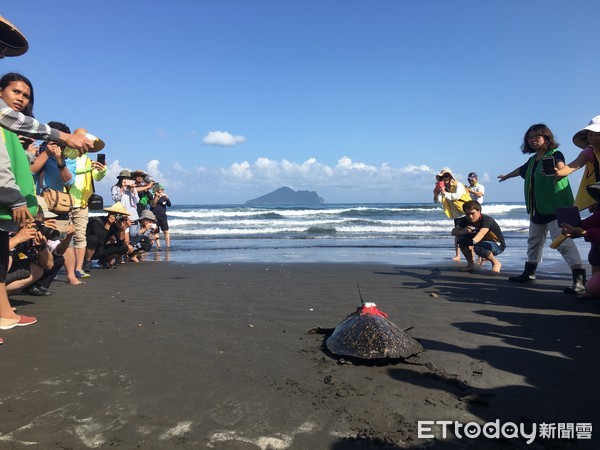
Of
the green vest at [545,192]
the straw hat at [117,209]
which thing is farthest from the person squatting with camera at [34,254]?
the green vest at [545,192]

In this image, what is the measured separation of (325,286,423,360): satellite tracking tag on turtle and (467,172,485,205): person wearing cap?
6.13m

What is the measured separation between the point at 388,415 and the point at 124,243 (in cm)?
699

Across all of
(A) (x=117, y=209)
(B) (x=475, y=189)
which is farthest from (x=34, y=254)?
(B) (x=475, y=189)

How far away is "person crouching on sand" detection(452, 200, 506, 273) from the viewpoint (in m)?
6.69

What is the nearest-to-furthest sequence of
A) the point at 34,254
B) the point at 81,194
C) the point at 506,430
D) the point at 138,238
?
the point at 506,430
the point at 34,254
the point at 81,194
the point at 138,238

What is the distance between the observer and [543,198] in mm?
5273

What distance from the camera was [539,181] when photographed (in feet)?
17.5

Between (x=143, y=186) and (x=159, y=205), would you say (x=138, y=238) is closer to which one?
(x=143, y=186)

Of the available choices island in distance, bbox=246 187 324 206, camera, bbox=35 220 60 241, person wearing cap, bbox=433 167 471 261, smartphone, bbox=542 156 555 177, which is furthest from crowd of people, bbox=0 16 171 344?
island in distance, bbox=246 187 324 206

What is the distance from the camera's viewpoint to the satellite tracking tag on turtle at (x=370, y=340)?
2.69 meters

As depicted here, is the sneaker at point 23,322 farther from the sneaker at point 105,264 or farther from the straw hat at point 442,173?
the straw hat at point 442,173

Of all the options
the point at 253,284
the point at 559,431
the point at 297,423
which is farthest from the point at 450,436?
the point at 253,284

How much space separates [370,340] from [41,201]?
3.74m

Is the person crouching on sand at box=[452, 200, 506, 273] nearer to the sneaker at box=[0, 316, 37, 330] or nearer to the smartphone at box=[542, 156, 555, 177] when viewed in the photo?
the smartphone at box=[542, 156, 555, 177]
